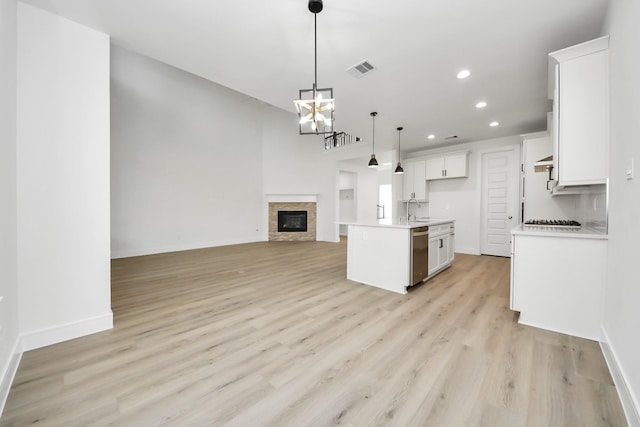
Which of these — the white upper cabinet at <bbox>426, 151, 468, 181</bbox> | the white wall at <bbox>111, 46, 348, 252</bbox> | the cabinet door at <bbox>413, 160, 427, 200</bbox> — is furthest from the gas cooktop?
the white wall at <bbox>111, 46, 348, 252</bbox>

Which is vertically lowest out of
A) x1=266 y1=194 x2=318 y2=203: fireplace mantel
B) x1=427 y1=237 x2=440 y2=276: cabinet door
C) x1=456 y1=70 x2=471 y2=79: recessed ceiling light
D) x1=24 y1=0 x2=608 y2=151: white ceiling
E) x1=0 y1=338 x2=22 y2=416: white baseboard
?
x1=0 y1=338 x2=22 y2=416: white baseboard

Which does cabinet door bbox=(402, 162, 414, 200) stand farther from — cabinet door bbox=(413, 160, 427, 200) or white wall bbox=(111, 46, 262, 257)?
white wall bbox=(111, 46, 262, 257)

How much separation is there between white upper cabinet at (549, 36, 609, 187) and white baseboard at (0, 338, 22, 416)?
4.11 m

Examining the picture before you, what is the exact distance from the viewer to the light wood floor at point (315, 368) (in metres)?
1.34

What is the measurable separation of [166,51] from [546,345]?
4.40 m

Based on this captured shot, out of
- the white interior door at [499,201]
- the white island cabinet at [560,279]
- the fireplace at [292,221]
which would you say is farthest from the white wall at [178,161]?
the white island cabinet at [560,279]

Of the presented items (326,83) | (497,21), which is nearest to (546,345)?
(497,21)

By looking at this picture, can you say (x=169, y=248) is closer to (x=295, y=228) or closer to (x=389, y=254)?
(x=295, y=228)

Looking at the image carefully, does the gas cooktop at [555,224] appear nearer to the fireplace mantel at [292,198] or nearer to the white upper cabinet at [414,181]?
the white upper cabinet at [414,181]

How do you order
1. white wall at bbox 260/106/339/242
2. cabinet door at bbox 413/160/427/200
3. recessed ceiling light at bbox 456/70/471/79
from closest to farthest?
recessed ceiling light at bbox 456/70/471/79 → cabinet door at bbox 413/160/427/200 → white wall at bbox 260/106/339/242

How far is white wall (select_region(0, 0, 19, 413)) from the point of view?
60.9 inches

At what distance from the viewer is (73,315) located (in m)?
2.12

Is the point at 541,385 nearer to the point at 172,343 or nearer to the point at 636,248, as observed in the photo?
the point at 636,248

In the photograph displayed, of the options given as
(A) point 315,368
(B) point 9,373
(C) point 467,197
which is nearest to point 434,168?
(C) point 467,197
